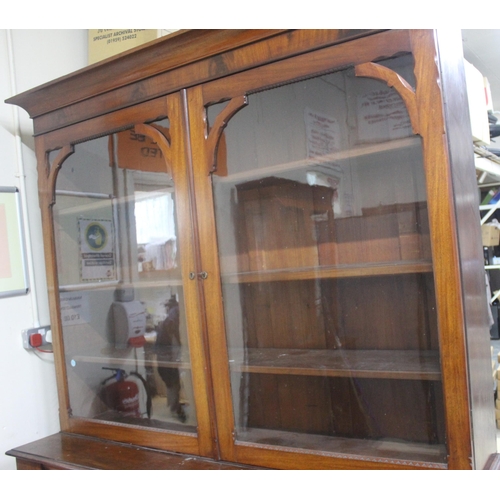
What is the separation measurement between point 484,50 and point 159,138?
3.30m

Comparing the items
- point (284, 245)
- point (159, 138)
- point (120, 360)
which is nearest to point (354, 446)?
point (284, 245)

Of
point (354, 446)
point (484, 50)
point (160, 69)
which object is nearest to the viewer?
point (354, 446)

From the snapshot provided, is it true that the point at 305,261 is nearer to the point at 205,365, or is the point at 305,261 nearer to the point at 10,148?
the point at 205,365

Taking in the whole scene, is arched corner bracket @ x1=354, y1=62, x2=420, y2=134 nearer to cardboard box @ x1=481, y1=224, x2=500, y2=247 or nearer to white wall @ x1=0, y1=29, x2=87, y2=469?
white wall @ x1=0, y1=29, x2=87, y2=469

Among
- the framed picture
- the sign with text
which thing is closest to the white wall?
the framed picture

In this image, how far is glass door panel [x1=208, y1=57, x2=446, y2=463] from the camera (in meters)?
1.08

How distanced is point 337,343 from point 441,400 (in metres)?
0.28

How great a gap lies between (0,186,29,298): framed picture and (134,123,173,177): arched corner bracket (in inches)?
23.2

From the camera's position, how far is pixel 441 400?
1.01 metres

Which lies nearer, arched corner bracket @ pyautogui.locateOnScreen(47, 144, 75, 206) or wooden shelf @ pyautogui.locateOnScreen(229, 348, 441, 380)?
wooden shelf @ pyautogui.locateOnScreen(229, 348, 441, 380)

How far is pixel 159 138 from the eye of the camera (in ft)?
4.36

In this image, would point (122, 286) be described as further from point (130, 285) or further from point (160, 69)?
point (160, 69)

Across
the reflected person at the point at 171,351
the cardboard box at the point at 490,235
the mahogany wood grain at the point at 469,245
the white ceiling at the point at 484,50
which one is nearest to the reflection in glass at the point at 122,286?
the reflected person at the point at 171,351
